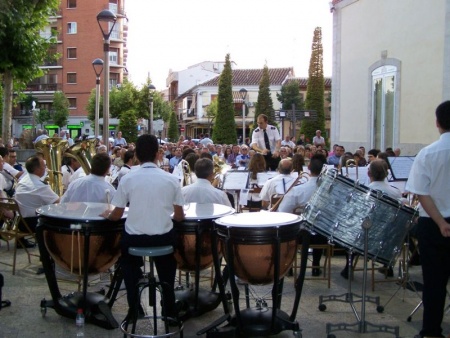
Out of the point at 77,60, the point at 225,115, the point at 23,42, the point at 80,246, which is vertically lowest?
the point at 80,246

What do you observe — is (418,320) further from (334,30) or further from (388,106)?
(334,30)

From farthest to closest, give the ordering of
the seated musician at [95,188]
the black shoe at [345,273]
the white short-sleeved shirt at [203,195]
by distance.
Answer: the black shoe at [345,273], the white short-sleeved shirt at [203,195], the seated musician at [95,188]

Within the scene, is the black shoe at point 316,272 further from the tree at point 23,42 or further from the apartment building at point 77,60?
the apartment building at point 77,60

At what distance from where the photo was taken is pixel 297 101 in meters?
53.4

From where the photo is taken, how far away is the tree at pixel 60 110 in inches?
2282

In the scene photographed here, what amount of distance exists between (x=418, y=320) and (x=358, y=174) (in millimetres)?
4184

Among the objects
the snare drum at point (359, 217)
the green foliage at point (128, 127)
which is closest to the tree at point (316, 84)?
the green foliage at point (128, 127)

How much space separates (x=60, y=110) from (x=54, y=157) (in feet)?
167

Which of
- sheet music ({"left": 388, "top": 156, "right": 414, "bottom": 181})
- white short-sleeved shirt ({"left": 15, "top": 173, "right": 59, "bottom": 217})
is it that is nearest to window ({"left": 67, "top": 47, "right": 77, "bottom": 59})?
white short-sleeved shirt ({"left": 15, "top": 173, "right": 59, "bottom": 217})

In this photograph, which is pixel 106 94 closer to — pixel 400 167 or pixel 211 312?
pixel 400 167

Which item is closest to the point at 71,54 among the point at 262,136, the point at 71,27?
the point at 71,27

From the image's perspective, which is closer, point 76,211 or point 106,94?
point 76,211

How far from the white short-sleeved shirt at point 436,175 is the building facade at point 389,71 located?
1142 centimetres

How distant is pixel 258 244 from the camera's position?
16.0 feet
